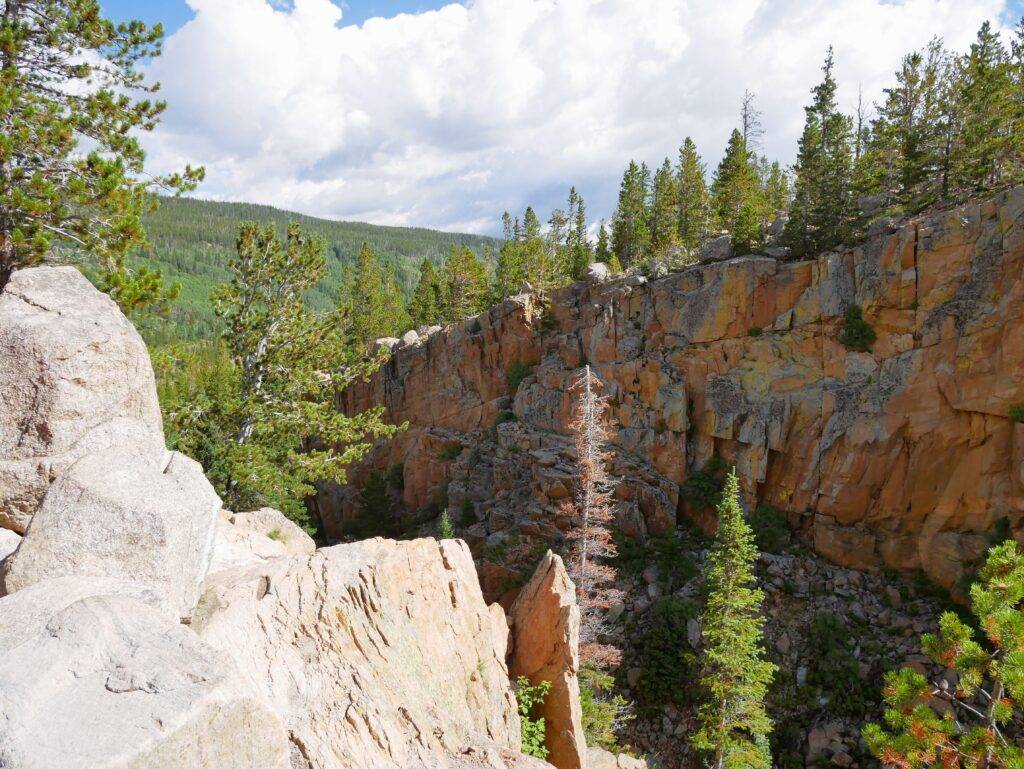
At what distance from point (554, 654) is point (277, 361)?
1107cm

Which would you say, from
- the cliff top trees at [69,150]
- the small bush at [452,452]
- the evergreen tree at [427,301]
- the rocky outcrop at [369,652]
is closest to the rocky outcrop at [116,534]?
the rocky outcrop at [369,652]

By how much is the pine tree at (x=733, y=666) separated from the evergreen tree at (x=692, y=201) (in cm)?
3264

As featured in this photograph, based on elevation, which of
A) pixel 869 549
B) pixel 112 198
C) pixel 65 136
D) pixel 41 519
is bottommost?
pixel 869 549

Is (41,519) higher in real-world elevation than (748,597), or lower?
higher

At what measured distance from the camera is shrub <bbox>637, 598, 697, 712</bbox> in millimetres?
21188

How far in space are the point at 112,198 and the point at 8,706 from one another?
9722mm

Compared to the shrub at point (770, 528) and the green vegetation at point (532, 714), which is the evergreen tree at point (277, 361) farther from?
the shrub at point (770, 528)

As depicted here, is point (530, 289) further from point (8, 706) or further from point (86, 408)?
point (8, 706)

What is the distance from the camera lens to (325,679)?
7320 mm

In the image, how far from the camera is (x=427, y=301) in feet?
182

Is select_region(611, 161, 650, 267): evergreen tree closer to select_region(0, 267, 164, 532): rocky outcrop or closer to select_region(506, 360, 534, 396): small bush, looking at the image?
select_region(506, 360, 534, 396): small bush

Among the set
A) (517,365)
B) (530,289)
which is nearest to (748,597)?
(517,365)

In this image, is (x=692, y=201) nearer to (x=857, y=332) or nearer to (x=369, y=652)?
(x=857, y=332)

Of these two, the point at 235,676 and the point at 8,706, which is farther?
the point at 235,676
